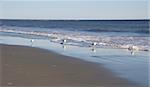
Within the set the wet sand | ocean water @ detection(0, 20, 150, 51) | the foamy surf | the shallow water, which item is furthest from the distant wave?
the wet sand

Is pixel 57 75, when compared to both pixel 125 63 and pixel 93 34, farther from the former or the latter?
pixel 93 34

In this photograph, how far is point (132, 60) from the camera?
1054 cm

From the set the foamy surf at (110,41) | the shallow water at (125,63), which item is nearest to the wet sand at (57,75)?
the shallow water at (125,63)

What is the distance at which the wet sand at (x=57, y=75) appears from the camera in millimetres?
6922

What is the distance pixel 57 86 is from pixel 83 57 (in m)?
4.58

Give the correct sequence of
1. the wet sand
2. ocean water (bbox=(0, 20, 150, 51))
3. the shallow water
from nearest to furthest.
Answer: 1. the wet sand
2. the shallow water
3. ocean water (bbox=(0, 20, 150, 51))

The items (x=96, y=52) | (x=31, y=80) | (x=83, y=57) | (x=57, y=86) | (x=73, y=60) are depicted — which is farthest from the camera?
(x=96, y=52)

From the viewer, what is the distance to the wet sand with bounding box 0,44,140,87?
22.7 ft

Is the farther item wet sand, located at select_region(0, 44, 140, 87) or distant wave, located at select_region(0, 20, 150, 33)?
distant wave, located at select_region(0, 20, 150, 33)

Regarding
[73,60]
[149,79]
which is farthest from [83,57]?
[149,79]

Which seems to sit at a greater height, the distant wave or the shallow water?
the distant wave

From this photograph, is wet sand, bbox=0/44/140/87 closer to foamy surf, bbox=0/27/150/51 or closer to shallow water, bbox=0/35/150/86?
shallow water, bbox=0/35/150/86

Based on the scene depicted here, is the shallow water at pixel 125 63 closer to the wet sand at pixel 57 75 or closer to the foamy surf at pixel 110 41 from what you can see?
the wet sand at pixel 57 75

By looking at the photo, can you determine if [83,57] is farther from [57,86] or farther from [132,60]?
[57,86]
